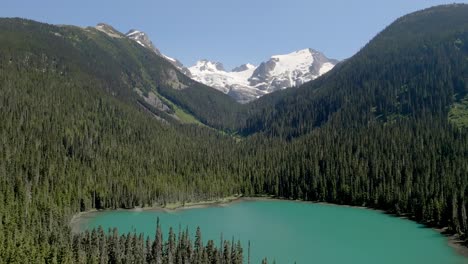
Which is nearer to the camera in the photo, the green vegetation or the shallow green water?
the green vegetation

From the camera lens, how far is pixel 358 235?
456ft

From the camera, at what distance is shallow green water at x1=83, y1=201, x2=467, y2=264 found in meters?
114

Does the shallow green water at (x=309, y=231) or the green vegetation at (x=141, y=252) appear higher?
the green vegetation at (x=141, y=252)

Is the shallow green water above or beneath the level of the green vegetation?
beneath

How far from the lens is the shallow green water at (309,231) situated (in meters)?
114

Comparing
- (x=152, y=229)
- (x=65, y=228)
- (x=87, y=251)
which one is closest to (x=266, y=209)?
(x=152, y=229)

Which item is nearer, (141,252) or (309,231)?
(141,252)

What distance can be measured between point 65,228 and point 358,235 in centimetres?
8213

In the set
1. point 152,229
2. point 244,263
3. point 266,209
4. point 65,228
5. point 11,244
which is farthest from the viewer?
point 266,209

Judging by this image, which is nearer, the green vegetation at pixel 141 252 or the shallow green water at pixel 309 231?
the green vegetation at pixel 141 252

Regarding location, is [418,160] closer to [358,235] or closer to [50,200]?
[358,235]

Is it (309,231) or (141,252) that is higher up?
(141,252)

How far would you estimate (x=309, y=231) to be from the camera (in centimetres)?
14600

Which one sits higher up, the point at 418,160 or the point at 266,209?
the point at 418,160
